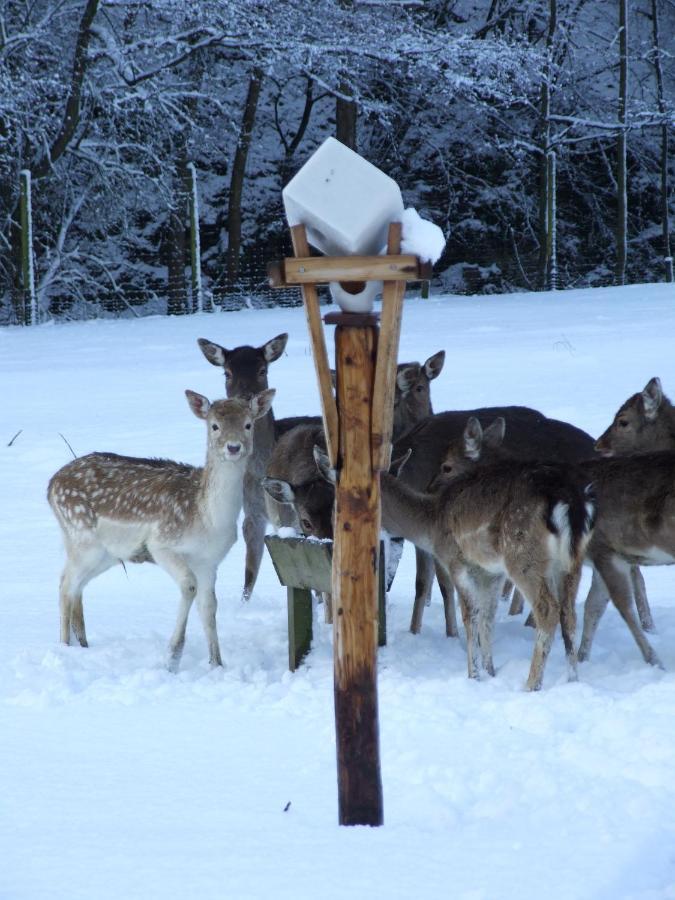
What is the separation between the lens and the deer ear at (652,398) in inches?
328

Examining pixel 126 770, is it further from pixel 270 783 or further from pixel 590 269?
pixel 590 269

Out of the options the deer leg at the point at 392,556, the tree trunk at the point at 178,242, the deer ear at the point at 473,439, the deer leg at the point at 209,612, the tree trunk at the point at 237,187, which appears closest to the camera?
the deer leg at the point at 209,612

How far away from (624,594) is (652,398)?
1.83 metres

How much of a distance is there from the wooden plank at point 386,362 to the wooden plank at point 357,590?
4 cm

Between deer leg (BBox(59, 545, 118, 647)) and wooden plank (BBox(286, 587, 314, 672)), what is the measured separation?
1.27 m

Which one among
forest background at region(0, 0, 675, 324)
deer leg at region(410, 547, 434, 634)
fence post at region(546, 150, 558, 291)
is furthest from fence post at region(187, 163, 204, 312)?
deer leg at region(410, 547, 434, 634)

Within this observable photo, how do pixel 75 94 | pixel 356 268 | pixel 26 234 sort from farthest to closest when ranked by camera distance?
pixel 75 94 < pixel 26 234 < pixel 356 268

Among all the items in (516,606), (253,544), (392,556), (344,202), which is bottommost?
(516,606)

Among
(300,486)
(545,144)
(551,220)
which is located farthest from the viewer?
(545,144)

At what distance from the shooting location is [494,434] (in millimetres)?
8359

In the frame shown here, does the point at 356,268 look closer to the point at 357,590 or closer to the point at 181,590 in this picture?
the point at 357,590

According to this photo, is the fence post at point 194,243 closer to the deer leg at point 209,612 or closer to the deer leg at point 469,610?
the deer leg at point 209,612

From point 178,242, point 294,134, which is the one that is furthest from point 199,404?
point 294,134

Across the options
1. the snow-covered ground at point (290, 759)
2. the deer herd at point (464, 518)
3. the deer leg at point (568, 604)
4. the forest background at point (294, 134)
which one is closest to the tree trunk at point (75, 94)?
the forest background at point (294, 134)
